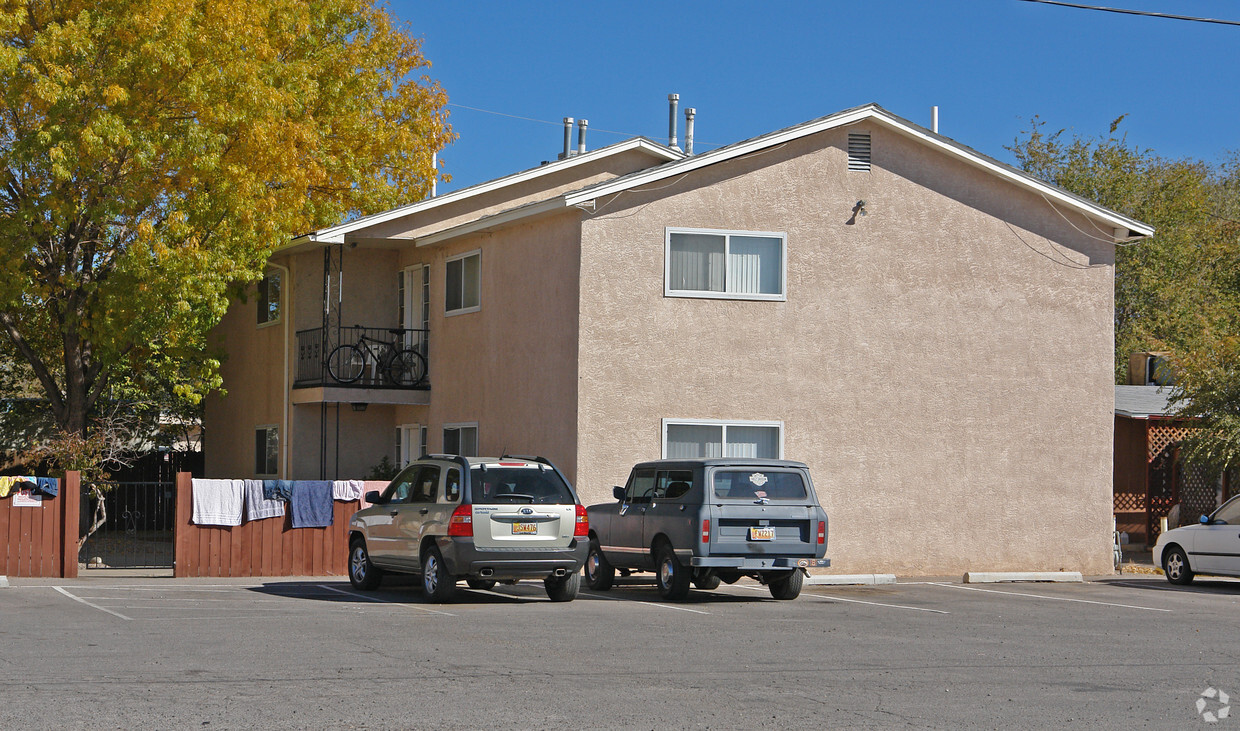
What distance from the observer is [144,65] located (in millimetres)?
23078

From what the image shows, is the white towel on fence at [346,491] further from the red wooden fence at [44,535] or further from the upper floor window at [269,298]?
the upper floor window at [269,298]

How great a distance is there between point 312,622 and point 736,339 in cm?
959

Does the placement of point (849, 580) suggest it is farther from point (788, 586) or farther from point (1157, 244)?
point (1157, 244)

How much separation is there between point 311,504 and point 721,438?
252 inches

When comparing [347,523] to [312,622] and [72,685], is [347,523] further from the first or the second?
[72,685]

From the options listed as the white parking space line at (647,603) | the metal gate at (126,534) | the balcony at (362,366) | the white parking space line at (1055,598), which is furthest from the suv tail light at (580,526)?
the balcony at (362,366)

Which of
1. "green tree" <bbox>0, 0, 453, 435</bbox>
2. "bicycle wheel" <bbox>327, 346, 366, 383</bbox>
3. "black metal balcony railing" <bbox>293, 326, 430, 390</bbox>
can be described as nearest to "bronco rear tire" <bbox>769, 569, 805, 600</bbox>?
"black metal balcony railing" <bbox>293, 326, 430, 390</bbox>

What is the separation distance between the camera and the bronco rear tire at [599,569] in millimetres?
19062

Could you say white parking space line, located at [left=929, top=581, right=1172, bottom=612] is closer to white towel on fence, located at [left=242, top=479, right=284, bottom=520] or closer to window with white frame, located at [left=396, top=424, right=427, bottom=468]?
window with white frame, located at [left=396, top=424, right=427, bottom=468]

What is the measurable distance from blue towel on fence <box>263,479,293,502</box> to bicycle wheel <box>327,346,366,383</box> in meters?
4.83

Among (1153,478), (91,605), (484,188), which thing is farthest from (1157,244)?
(91,605)

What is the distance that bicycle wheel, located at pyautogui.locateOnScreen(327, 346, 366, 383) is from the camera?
25.6 meters

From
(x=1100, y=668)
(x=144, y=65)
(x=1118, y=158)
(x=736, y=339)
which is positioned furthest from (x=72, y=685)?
(x=1118, y=158)

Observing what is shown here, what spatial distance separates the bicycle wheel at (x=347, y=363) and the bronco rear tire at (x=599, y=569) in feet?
26.3
